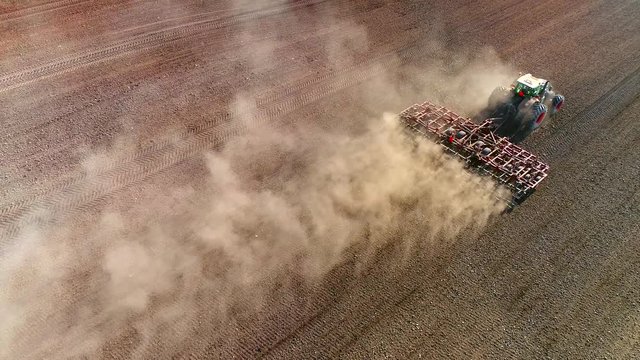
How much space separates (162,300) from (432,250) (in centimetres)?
640

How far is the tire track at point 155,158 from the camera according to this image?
1212 cm

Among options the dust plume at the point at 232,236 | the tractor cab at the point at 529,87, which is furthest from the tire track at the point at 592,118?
the dust plume at the point at 232,236

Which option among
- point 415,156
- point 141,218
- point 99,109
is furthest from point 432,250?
point 99,109

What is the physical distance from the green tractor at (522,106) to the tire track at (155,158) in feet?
16.4

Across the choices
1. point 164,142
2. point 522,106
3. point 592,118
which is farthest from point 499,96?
point 164,142

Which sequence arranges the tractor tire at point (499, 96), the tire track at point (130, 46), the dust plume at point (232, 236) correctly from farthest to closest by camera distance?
the tire track at point (130, 46)
the tractor tire at point (499, 96)
the dust plume at point (232, 236)

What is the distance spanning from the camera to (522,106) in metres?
14.5

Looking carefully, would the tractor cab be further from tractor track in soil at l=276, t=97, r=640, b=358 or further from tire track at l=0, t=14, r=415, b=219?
tractor track in soil at l=276, t=97, r=640, b=358

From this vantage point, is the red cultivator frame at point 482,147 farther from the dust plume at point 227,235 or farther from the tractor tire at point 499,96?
the tractor tire at point 499,96

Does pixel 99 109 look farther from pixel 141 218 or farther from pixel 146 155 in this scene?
pixel 141 218

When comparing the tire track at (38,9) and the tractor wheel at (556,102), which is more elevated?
the tire track at (38,9)

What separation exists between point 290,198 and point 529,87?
8235 mm

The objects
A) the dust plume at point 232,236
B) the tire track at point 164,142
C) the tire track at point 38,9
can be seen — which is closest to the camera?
the dust plume at point 232,236

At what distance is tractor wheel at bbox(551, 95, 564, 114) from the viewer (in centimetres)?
1516
